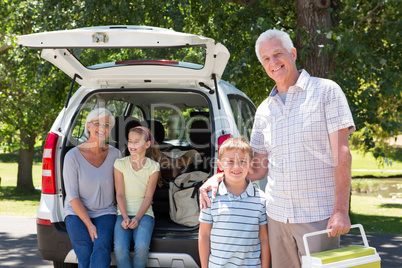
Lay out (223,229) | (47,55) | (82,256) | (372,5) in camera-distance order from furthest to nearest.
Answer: (372,5), (47,55), (82,256), (223,229)

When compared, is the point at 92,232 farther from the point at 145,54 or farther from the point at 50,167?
the point at 145,54

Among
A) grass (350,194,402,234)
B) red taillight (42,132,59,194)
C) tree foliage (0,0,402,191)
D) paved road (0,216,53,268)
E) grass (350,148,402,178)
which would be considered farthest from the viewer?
grass (350,148,402,178)

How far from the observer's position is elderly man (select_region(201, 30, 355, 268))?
2668 millimetres

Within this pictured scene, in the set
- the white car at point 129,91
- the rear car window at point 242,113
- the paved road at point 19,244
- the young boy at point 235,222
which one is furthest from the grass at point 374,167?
the young boy at point 235,222

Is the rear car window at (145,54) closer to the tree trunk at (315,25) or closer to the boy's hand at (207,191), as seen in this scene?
the tree trunk at (315,25)

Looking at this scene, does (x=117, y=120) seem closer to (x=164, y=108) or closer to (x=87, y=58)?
(x=164, y=108)

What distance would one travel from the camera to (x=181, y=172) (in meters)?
5.43

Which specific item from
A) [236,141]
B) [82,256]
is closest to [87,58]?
[82,256]

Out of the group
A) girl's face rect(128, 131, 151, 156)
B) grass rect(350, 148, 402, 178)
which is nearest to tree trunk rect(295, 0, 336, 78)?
girl's face rect(128, 131, 151, 156)

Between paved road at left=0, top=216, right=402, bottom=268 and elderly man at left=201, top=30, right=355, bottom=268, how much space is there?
10.9 feet

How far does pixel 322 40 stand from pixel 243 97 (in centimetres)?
278

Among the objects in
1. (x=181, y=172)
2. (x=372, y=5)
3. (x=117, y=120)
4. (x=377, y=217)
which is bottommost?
(x=377, y=217)

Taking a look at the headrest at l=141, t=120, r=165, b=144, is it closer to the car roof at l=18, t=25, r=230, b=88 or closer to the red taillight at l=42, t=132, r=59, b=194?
the car roof at l=18, t=25, r=230, b=88

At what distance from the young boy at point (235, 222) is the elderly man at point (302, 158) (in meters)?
0.15
